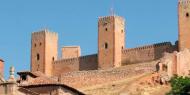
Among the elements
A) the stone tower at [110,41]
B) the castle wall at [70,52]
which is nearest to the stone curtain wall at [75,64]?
the stone tower at [110,41]

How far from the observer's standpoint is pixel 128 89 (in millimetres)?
61344

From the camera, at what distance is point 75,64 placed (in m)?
79.5

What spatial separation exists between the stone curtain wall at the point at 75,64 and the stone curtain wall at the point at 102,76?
8.57m

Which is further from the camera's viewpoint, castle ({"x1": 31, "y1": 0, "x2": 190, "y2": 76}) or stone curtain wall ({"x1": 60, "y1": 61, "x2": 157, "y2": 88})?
castle ({"x1": 31, "y1": 0, "x2": 190, "y2": 76})

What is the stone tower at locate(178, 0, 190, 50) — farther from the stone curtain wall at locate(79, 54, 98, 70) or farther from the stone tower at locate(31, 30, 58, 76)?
the stone tower at locate(31, 30, 58, 76)

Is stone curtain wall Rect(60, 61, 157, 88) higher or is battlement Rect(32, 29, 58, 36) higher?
battlement Rect(32, 29, 58, 36)

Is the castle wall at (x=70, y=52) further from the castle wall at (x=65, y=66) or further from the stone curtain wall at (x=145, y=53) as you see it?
the stone curtain wall at (x=145, y=53)

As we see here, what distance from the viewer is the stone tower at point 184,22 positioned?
7056 centimetres

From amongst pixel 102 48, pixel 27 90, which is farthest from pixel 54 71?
pixel 27 90

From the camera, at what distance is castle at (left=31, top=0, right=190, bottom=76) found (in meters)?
72.0

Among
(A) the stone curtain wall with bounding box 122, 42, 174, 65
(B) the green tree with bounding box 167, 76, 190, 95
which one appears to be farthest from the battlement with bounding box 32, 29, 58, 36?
(B) the green tree with bounding box 167, 76, 190, 95

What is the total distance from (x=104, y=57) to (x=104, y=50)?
77 cm

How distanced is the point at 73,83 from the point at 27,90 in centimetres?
3004

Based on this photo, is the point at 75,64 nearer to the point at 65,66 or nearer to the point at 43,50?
the point at 65,66
